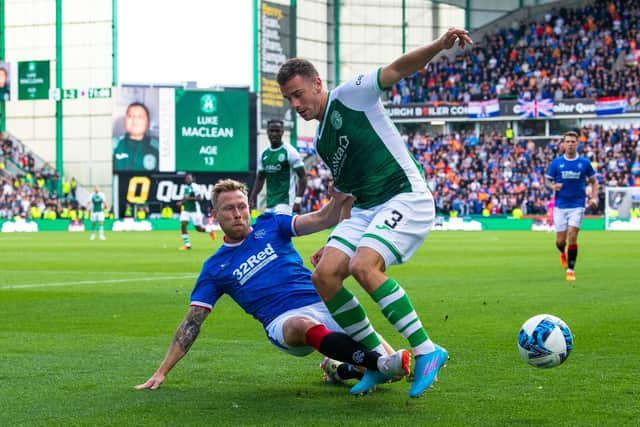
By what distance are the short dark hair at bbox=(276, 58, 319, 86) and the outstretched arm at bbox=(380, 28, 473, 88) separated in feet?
1.69

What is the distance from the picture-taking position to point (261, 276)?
6602 millimetres

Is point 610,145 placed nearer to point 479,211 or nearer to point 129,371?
point 479,211

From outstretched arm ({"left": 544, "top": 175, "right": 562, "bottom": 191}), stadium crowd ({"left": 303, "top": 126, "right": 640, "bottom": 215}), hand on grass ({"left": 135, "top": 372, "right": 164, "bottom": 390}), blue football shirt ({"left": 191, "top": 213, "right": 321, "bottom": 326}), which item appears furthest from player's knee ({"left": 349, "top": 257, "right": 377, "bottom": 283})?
stadium crowd ({"left": 303, "top": 126, "right": 640, "bottom": 215})

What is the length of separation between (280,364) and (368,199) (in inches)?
64.1

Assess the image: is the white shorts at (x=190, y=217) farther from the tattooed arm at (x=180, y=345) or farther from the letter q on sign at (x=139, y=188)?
the tattooed arm at (x=180, y=345)

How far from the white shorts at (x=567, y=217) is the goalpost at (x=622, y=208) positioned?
100 feet

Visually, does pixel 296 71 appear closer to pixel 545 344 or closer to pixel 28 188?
pixel 545 344

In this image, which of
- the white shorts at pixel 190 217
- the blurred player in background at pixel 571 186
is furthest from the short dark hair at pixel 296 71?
the white shorts at pixel 190 217

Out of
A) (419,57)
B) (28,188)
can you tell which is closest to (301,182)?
(419,57)

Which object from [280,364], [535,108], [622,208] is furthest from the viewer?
[535,108]

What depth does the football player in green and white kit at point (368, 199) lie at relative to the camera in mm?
6012

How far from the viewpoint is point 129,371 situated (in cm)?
713

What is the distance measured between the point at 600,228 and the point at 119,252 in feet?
90.3

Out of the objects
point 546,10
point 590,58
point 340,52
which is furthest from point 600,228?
point 340,52
